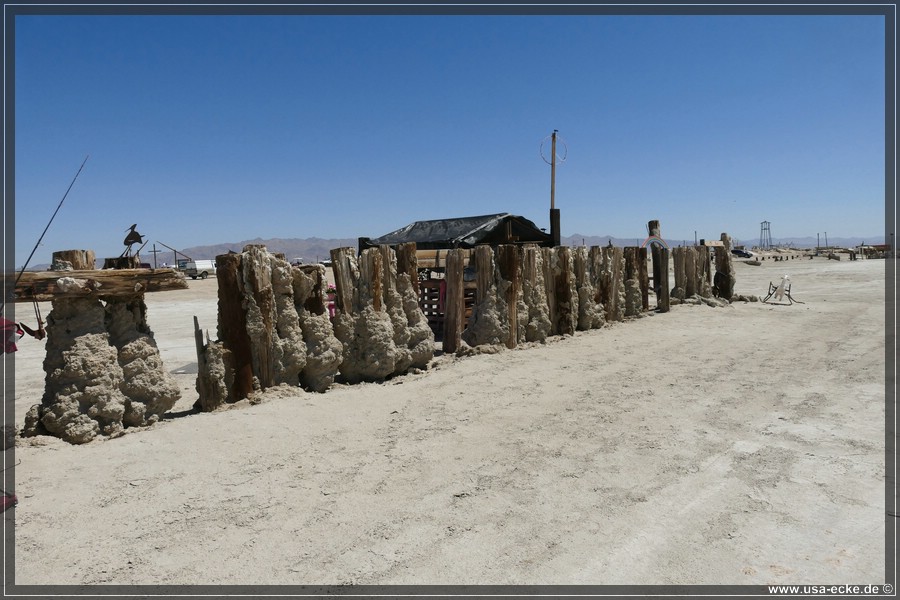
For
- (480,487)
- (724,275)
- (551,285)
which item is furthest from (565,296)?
(724,275)

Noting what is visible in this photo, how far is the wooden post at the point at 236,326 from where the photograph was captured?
6.33 meters

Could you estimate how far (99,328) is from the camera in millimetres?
5375

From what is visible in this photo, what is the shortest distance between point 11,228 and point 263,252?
2515mm

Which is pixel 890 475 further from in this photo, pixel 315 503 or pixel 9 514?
pixel 9 514

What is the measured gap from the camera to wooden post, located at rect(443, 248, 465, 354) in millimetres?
9602

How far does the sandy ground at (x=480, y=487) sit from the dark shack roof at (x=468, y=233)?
19.4 ft

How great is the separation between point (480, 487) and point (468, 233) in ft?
30.1

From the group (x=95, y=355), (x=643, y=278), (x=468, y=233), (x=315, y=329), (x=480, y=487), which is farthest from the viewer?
(x=643, y=278)

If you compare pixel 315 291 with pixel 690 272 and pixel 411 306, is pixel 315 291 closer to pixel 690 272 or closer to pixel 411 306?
pixel 411 306

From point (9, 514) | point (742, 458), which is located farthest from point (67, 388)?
point (742, 458)

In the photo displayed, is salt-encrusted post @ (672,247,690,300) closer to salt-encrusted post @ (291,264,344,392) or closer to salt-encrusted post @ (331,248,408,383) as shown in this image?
salt-encrusted post @ (331,248,408,383)

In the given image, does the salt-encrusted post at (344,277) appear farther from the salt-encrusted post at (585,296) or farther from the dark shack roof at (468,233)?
the salt-encrusted post at (585,296)

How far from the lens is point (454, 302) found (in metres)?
9.73

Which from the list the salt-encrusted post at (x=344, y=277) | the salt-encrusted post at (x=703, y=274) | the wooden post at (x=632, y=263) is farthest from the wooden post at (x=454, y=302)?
the salt-encrusted post at (x=703, y=274)
